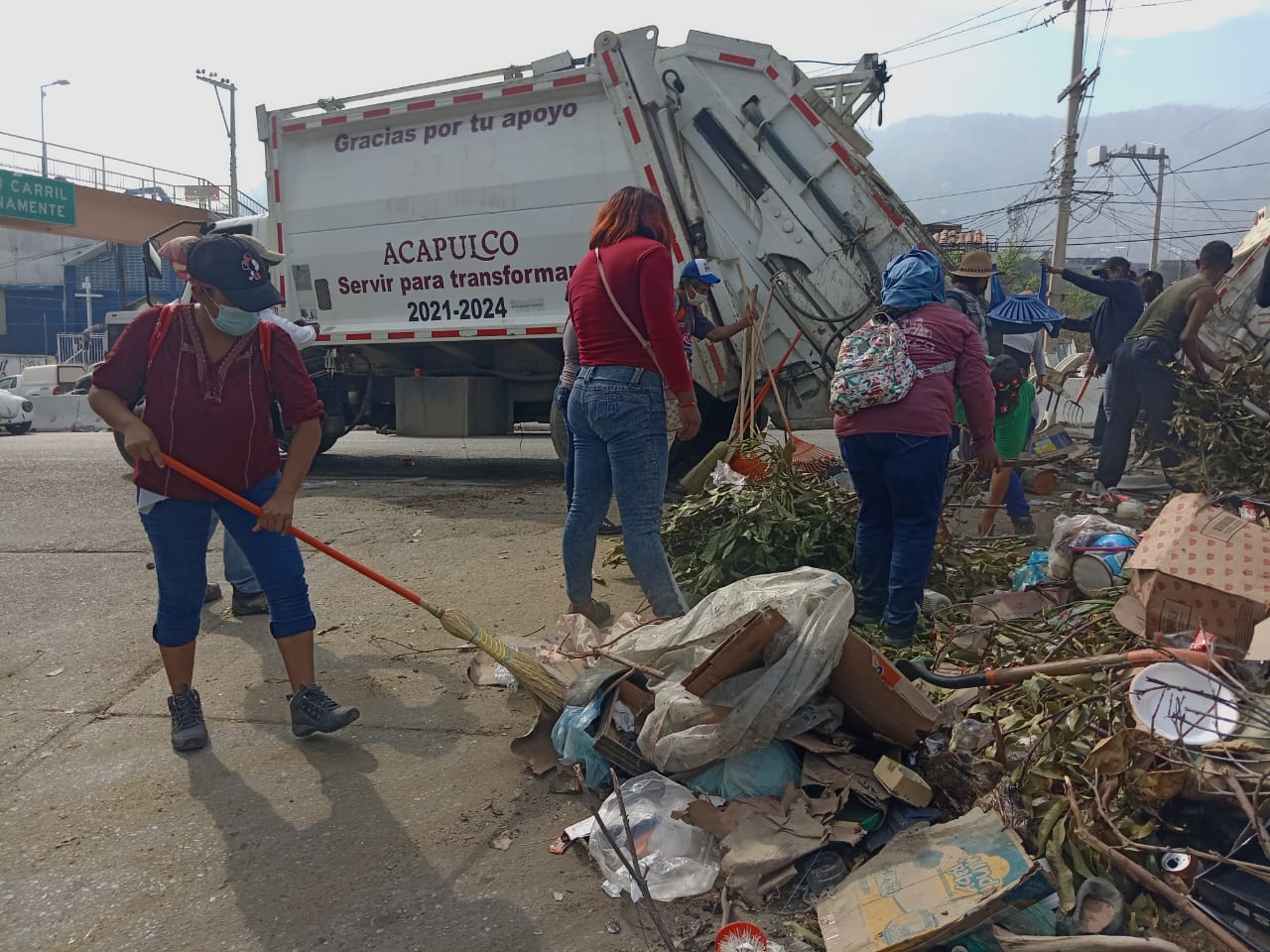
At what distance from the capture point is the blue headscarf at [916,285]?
3.44 meters

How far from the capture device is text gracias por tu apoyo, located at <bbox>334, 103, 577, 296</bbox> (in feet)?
23.0

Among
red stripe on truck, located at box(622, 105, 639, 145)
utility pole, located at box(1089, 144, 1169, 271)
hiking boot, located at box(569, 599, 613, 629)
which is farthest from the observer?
utility pole, located at box(1089, 144, 1169, 271)

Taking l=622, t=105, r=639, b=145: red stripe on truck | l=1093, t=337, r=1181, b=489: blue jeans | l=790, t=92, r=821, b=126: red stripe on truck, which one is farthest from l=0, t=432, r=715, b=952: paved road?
l=790, t=92, r=821, b=126: red stripe on truck

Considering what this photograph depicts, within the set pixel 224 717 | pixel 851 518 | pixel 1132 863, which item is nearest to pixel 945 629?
pixel 851 518

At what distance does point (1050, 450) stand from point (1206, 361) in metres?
2.16

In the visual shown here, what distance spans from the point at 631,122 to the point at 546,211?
964mm

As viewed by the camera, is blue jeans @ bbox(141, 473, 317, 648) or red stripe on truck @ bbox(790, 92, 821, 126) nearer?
blue jeans @ bbox(141, 473, 317, 648)

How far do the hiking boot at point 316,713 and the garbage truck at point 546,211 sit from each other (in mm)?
4319

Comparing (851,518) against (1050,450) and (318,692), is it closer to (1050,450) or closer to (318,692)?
(318,692)

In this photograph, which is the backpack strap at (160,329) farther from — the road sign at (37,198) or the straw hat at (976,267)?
the road sign at (37,198)

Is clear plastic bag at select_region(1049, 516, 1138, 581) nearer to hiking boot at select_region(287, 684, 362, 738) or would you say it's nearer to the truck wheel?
hiking boot at select_region(287, 684, 362, 738)

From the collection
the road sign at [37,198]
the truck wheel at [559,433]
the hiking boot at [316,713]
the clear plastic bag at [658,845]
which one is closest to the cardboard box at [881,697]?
the clear plastic bag at [658,845]

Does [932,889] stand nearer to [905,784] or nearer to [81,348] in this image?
[905,784]

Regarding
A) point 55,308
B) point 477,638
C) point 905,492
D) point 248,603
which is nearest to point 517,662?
point 477,638
